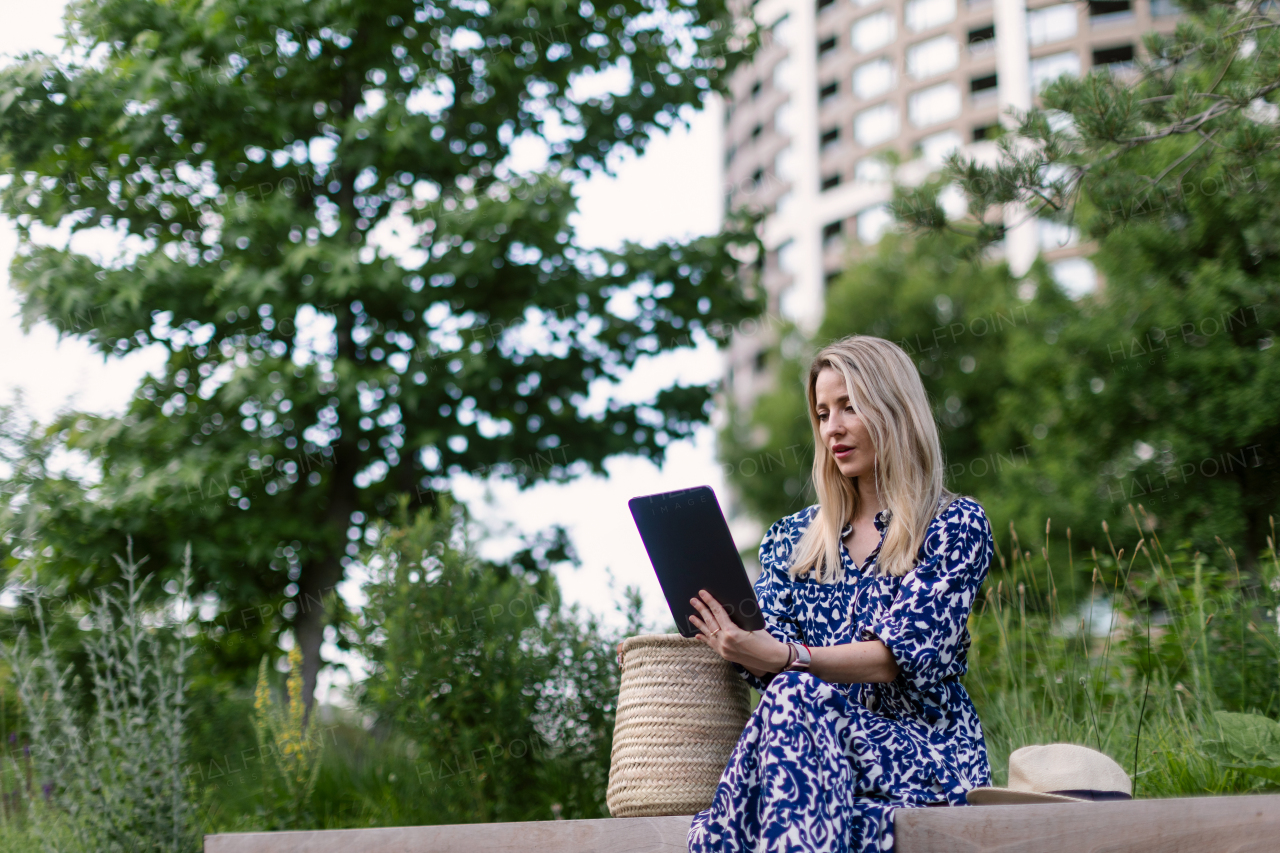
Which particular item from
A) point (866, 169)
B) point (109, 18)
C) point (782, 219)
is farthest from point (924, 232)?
point (782, 219)

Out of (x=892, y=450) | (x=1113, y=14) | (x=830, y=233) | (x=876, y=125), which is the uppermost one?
(x=1113, y=14)

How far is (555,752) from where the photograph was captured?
3881 millimetres

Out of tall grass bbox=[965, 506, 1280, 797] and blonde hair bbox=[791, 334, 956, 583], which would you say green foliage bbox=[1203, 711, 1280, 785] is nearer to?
tall grass bbox=[965, 506, 1280, 797]

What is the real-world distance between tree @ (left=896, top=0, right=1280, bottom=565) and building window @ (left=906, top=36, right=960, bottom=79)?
22.6 meters

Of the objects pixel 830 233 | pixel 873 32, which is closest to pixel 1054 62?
pixel 873 32

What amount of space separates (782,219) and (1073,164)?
3502 cm

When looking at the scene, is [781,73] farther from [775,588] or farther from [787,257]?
[775,588]

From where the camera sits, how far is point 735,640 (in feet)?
6.80

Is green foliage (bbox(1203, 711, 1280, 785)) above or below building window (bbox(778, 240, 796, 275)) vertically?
below

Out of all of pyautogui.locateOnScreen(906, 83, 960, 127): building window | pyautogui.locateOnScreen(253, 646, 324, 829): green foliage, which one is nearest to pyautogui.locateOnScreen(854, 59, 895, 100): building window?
pyautogui.locateOnScreen(906, 83, 960, 127): building window

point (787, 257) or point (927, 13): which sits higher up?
point (927, 13)

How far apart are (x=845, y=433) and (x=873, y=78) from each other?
36.0 metres

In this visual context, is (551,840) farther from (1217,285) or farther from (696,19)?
(1217,285)

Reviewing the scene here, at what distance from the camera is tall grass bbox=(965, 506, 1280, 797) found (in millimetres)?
3172
